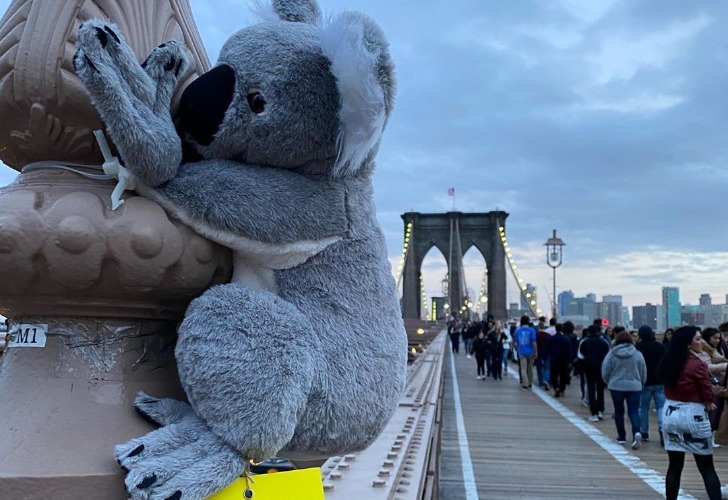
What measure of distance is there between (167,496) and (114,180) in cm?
55

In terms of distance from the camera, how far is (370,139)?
4.21 ft

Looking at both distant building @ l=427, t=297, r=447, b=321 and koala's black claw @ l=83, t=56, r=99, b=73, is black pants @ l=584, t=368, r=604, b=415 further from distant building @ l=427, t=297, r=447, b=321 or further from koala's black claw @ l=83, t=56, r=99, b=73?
distant building @ l=427, t=297, r=447, b=321

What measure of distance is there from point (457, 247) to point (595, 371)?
65.5m

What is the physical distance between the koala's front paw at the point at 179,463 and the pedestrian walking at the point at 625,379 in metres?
7.62

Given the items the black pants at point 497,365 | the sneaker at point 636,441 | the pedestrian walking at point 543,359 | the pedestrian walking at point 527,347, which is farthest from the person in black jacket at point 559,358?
the sneaker at point 636,441

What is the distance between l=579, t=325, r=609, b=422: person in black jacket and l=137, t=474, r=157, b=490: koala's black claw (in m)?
9.56

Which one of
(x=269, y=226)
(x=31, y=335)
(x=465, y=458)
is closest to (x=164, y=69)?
(x=269, y=226)

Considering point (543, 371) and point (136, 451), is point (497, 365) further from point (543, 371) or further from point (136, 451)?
point (136, 451)

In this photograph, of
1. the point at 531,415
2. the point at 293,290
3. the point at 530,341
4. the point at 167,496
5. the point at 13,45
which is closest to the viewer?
the point at 167,496

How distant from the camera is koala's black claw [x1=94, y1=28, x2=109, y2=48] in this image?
1.12 m

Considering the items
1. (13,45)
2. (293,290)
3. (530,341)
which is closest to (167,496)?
(293,290)

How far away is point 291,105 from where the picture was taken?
4.20 ft

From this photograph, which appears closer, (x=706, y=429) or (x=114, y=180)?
(x=114, y=180)

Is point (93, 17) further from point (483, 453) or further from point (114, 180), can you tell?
point (483, 453)
